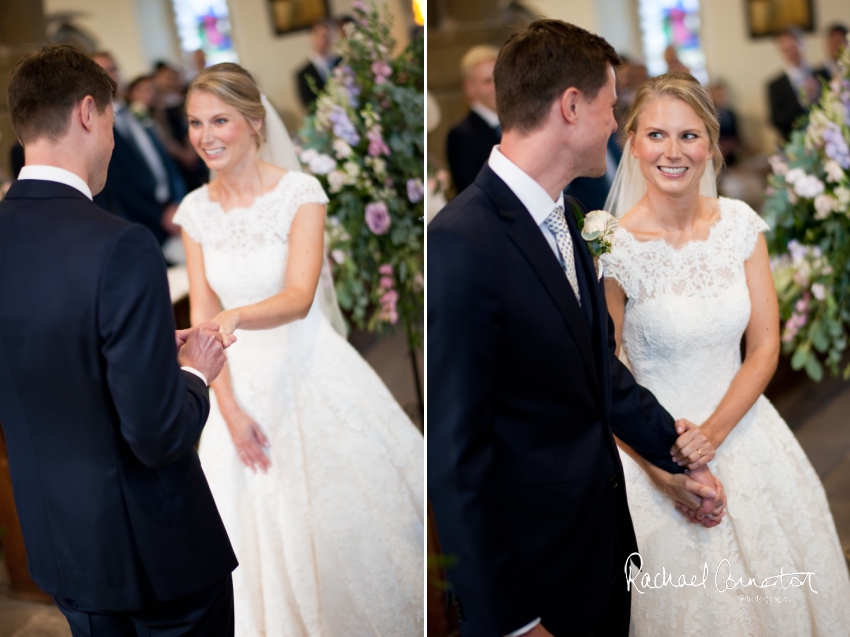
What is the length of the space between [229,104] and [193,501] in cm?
106

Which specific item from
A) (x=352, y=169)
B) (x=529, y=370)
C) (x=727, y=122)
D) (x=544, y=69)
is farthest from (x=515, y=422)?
(x=727, y=122)

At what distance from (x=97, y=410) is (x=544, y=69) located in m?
1.10

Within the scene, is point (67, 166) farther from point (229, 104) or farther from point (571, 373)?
point (571, 373)

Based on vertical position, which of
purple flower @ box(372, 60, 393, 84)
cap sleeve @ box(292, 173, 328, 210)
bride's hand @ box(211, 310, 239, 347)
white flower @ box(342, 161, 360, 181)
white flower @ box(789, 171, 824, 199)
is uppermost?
purple flower @ box(372, 60, 393, 84)

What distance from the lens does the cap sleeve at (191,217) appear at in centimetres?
221

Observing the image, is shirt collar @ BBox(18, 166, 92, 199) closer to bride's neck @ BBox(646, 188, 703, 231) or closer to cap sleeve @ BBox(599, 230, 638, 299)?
cap sleeve @ BBox(599, 230, 638, 299)

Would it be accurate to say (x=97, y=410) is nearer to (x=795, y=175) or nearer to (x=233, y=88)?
(x=233, y=88)

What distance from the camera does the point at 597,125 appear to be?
159 cm

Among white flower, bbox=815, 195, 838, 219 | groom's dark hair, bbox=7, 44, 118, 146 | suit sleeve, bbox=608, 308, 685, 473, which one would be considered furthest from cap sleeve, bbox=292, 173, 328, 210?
white flower, bbox=815, 195, 838, 219

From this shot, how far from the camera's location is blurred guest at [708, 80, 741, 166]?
252 centimetres

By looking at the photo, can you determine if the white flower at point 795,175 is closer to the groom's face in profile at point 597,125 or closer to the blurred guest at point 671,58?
the blurred guest at point 671,58

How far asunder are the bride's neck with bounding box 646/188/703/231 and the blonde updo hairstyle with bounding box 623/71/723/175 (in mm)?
129

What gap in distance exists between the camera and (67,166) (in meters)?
1.60

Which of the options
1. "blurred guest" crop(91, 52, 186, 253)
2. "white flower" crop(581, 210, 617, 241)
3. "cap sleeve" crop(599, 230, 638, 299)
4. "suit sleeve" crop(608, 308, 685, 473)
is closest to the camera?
"white flower" crop(581, 210, 617, 241)
